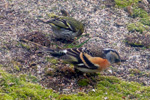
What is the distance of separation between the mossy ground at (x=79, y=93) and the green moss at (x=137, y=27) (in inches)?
80.3

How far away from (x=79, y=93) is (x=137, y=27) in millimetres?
2961

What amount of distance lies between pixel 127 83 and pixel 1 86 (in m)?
2.08

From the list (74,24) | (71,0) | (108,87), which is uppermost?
(71,0)

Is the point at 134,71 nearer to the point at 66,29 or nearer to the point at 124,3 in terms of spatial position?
the point at 66,29

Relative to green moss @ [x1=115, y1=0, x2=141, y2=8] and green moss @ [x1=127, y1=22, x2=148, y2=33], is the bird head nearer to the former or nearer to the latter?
green moss @ [x1=127, y1=22, x2=148, y2=33]

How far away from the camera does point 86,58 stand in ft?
13.2

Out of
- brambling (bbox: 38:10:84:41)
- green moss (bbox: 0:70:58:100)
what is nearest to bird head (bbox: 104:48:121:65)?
green moss (bbox: 0:70:58:100)

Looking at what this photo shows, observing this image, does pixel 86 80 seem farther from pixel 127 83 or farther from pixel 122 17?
pixel 122 17

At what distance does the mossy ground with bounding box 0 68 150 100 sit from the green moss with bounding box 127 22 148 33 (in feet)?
6.69

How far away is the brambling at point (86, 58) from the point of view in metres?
3.98

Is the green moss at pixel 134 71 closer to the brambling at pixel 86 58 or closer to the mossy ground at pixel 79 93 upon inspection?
the mossy ground at pixel 79 93

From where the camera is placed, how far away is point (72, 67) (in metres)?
4.39

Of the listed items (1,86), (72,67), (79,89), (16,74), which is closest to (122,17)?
(72,67)

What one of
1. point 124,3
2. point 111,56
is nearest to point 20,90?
point 111,56
